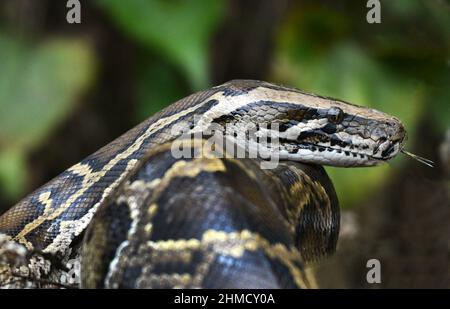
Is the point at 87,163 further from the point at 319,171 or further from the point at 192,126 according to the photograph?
the point at 319,171

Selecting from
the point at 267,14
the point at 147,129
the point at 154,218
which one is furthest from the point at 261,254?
the point at 267,14

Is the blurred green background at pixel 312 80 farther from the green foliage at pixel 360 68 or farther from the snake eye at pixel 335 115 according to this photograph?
the snake eye at pixel 335 115

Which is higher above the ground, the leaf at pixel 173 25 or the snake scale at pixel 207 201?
the leaf at pixel 173 25
